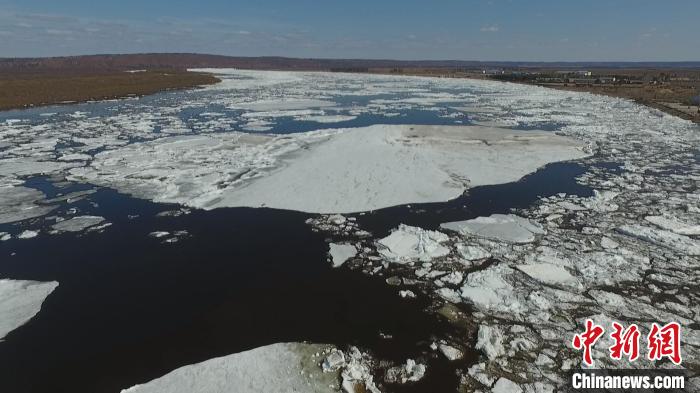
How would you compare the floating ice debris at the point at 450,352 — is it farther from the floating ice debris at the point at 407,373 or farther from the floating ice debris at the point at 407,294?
the floating ice debris at the point at 407,294

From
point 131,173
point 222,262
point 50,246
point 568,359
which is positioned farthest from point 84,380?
point 131,173

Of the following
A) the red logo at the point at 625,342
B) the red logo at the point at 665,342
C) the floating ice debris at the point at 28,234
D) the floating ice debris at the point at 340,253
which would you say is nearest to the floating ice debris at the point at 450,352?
the red logo at the point at 625,342

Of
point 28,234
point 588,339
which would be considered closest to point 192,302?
point 28,234

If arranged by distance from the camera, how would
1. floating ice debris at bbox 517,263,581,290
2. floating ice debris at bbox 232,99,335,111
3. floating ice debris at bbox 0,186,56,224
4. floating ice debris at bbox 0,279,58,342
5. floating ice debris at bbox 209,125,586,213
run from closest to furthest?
floating ice debris at bbox 0,279,58,342 < floating ice debris at bbox 517,263,581,290 < floating ice debris at bbox 0,186,56,224 < floating ice debris at bbox 209,125,586,213 < floating ice debris at bbox 232,99,335,111

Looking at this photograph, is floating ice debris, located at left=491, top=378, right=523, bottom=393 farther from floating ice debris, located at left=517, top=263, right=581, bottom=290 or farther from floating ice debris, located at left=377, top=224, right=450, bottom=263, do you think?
floating ice debris, located at left=377, top=224, right=450, bottom=263

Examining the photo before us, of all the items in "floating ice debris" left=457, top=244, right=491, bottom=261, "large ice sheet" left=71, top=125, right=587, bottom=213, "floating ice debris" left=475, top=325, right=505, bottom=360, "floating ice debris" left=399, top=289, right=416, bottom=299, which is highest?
"large ice sheet" left=71, top=125, right=587, bottom=213

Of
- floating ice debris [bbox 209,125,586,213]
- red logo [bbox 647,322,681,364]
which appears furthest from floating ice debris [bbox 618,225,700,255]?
floating ice debris [bbox 209,125,586,213]

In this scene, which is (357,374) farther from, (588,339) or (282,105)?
(282,105)
